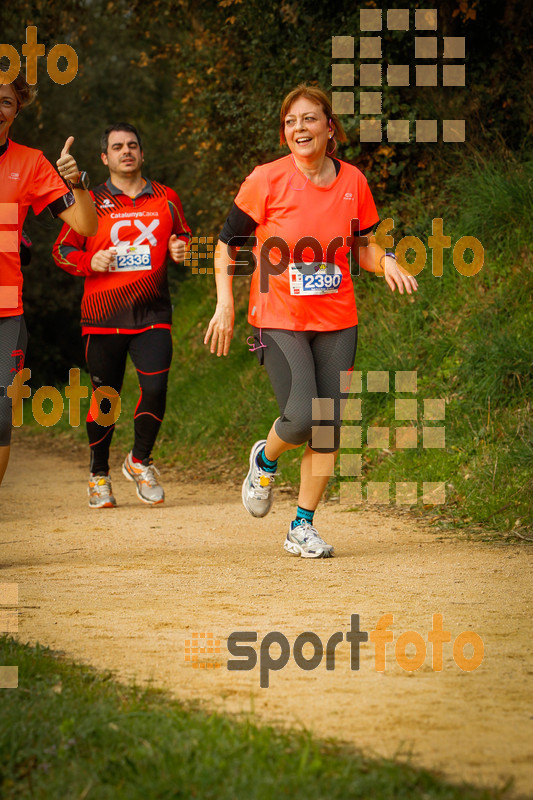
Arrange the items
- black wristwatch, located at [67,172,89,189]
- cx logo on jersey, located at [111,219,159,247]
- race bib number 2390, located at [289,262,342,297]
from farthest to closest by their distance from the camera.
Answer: cx logo on jersey, located at [111,219,159,247], race bib number 2390, located at [289,262,342,297], black wristwatch, located at [67,172,89,189]

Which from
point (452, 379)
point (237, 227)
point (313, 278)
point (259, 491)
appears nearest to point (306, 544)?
point (259, 491)

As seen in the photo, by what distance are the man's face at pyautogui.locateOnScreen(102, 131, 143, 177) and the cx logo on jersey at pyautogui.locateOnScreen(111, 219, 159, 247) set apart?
1.24 ft

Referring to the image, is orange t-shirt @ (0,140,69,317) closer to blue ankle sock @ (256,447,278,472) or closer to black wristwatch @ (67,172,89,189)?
black wristwatch @ (67,172,89,189)

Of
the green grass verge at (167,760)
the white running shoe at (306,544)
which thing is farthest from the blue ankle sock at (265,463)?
the green grass verge at (167,760)

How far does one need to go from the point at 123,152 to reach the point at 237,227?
2211mm

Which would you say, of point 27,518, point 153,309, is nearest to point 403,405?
point 153,309

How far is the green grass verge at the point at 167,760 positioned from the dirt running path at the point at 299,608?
171 mm

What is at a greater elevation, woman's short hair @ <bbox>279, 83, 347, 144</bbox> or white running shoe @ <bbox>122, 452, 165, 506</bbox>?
woman's short hair @ <bbox>279, 83, 347, 144</bbox>

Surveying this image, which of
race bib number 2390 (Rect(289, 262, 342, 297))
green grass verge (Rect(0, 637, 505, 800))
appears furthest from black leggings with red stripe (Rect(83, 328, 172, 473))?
green grass verge (Rect(0, 637, 505, 800))

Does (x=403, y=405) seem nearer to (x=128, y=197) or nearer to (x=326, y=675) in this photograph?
(x=128, y=197)

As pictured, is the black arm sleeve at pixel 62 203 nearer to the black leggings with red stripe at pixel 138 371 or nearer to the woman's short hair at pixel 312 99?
the woman's short hair at pixel 312 99

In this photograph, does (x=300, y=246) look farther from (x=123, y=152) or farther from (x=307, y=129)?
(x=123, y=152)

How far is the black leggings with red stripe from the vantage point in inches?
299

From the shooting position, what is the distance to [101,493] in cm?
791
